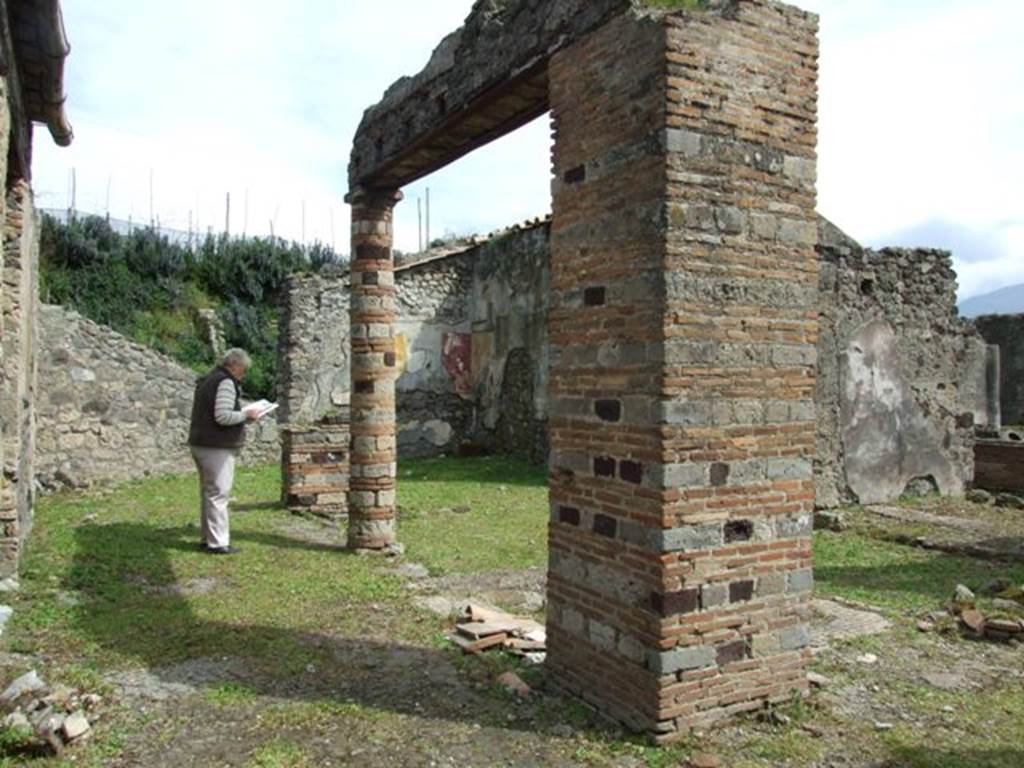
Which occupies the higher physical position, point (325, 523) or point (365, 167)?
point (365, 167)

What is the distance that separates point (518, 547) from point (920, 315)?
6832mm

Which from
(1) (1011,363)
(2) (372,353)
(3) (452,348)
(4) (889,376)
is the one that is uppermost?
(3) (452,348)

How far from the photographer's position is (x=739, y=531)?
4.20m

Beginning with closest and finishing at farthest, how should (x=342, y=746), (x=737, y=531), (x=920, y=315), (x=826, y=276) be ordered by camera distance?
(x=342, y=746) < (x=737, y=531) < (x=826, y=276) < (x=920, y=315)

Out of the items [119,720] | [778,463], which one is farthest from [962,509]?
[119,720]

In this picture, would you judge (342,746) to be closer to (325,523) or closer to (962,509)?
(325,523)

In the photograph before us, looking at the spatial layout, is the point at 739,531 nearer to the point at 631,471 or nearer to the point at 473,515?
the point at 631,471

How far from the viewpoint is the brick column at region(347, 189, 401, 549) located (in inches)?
322

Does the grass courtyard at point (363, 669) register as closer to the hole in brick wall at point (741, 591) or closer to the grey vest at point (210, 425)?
the hole in brick wall at point (741, 591)

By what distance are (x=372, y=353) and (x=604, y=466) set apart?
4.32 m

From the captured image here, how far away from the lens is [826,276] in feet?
35.0

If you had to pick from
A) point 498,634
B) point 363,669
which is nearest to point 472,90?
point 498,634

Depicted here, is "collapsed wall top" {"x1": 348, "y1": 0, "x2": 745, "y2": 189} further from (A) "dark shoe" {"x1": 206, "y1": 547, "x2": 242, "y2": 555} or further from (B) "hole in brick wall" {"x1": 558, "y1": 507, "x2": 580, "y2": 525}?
(A) "dark shoe" {"x1": 206, "y1": 547, "x2": 242, "y2": 555}

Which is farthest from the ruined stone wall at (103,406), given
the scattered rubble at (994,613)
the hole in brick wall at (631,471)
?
the scattered rubble at (994,613)
